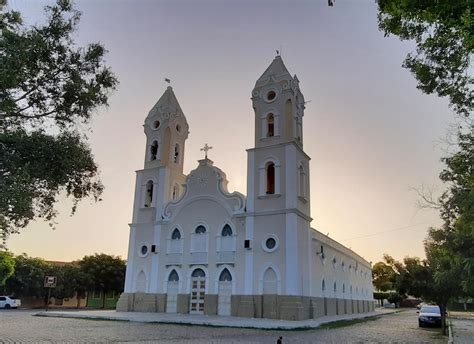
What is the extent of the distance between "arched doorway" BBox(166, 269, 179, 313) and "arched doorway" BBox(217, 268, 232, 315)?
10.9ft

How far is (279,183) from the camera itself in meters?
25.6

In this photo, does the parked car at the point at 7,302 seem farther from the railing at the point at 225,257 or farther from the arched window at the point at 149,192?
the railing at the point at 225,257

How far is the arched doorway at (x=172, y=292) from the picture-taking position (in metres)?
27.0

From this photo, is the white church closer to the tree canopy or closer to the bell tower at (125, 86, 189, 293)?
the bell tower at (125, 86, 189, 293)

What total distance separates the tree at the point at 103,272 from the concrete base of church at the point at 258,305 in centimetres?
1220

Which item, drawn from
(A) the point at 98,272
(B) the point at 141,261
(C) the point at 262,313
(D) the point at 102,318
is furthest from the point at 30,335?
(A) the point at 98,272

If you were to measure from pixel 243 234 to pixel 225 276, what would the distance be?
2813 millimetres

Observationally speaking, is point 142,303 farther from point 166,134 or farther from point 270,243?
point 166,134

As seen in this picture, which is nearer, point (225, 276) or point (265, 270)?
point (265, 270)

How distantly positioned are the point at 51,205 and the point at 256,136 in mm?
18134

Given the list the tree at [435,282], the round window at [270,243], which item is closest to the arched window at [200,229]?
the round window at [270,243]

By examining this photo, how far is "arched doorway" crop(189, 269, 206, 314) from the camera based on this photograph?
1029 inches

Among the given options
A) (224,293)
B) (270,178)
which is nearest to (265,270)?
(224,293)

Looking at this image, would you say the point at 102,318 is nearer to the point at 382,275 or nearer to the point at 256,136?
the point at 256,136
